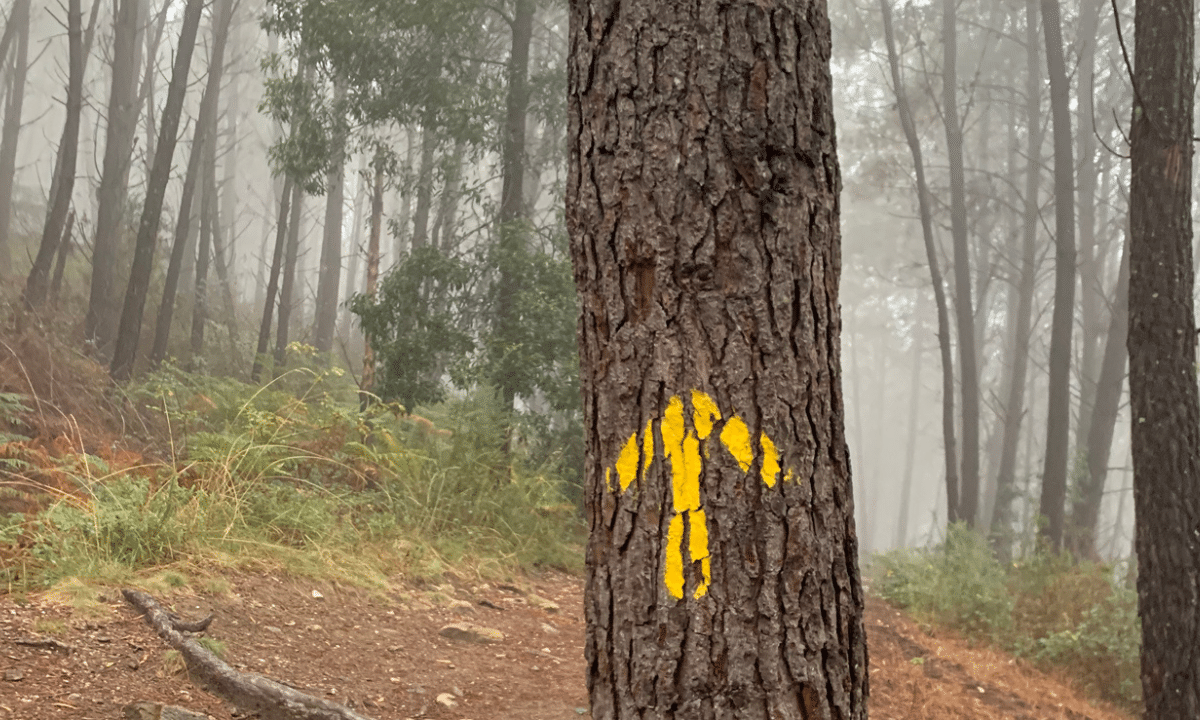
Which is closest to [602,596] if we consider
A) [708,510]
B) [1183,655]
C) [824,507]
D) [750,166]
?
[708,510]

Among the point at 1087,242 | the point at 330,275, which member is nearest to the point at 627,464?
the point at 330,275

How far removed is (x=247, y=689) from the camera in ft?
11.5

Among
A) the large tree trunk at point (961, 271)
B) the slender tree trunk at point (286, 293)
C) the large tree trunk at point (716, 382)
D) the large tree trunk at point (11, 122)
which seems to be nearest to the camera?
the large tree trunk at point (716, 382)

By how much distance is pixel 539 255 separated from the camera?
969cm

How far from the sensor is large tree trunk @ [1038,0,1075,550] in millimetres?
11219

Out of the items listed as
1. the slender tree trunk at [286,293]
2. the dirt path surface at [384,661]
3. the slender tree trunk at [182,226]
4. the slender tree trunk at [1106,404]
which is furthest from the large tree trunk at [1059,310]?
the slender tree trunk at [182,226]

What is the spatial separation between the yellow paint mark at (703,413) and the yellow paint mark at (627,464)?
14 cm

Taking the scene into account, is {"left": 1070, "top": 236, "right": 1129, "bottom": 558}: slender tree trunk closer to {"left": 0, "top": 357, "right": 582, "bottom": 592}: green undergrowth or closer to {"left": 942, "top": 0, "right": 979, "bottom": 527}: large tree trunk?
{"left": 942, "top": 0, "right": 979, "bottom": 527}: large tree trunk

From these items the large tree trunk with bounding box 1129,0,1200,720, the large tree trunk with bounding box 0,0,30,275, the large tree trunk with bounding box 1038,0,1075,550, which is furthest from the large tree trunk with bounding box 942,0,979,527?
the large tree trunk with bounding box 0,0,30,275

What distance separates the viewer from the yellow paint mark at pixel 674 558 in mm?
1882

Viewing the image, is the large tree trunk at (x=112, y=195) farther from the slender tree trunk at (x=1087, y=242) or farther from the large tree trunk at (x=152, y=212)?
the slender tree trunk at (x=1087, y=242)

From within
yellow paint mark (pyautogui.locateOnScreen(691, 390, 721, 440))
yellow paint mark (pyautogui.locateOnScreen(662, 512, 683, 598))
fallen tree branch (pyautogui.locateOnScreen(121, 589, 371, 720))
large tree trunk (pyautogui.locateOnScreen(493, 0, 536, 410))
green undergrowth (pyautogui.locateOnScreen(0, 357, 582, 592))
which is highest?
large tree trunk (pyautogui.locateOnScreen(493, 0, 536, 410))

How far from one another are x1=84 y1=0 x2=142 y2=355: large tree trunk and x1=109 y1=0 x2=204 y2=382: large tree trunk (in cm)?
85

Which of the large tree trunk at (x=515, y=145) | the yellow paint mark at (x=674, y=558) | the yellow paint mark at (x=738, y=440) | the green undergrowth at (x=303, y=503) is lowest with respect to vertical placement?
the green undergrowth at (x=303, y=503)
